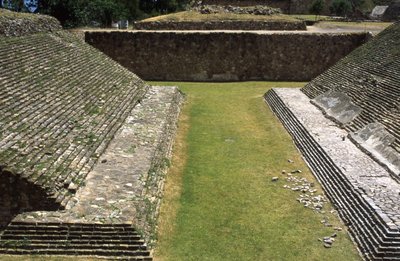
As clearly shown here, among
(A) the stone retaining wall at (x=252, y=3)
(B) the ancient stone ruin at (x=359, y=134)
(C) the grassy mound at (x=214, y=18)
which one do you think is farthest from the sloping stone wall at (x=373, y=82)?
(A) the stone retaining wall at (x=252, y=3)

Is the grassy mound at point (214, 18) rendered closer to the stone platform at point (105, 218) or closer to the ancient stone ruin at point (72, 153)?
the ancient stone ruin at point (72, 153)

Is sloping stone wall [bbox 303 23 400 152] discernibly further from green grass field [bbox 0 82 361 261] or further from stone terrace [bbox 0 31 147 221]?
stone terrace [bbox 0 31 147 221]

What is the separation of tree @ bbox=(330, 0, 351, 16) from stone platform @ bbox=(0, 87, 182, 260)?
4710cm

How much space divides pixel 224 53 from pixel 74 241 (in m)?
16.8

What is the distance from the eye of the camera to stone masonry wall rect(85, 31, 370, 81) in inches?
904

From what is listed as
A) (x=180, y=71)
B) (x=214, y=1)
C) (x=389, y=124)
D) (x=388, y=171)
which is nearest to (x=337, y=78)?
(x=389, y=124)

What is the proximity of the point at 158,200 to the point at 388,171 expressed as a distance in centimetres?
483

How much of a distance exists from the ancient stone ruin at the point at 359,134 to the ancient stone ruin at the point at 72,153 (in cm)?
368

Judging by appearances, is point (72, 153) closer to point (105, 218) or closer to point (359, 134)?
point (105, 218)

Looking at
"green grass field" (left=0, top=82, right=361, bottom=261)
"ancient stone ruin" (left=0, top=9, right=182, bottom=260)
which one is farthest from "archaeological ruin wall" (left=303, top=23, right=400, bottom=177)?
"ancient stone ruin" (left=0, top=9, right=182, bottom=260)

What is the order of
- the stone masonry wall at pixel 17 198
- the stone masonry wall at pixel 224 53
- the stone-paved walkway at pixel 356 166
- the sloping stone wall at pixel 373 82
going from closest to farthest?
the stone masonry wall at pixel 17 198
the stone-paved walkway at pixel 356 166
the sloping stone wall at pixel 373 82
the stone masonry wall at pixel 224 53

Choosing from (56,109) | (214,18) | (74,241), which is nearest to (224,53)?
(214,18)

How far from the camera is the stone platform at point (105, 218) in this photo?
7566mm

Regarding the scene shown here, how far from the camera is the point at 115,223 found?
302 inches
